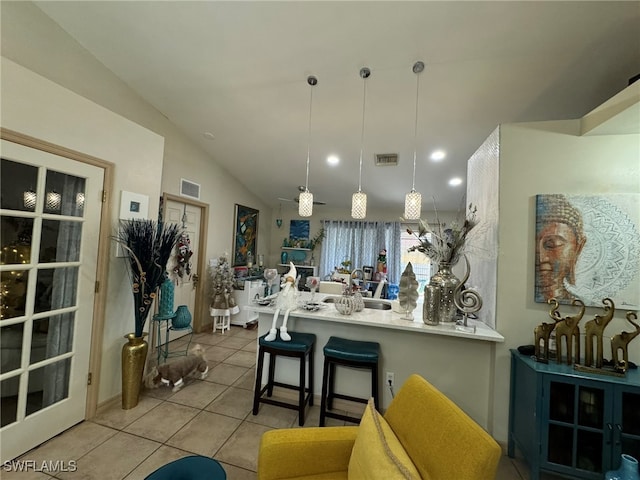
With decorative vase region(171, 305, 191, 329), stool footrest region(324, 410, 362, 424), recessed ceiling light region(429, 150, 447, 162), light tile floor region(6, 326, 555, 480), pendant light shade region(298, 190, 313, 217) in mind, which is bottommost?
light tile floor region(6, 326, 555, 480)

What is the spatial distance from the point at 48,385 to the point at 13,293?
746 mm

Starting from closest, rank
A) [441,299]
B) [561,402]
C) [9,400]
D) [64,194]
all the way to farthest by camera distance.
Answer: [561,402]
[9,400]
[64,194]
[441,299]

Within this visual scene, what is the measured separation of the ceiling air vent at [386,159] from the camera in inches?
147

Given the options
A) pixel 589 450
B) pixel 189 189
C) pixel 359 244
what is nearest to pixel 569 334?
pixel 589 450

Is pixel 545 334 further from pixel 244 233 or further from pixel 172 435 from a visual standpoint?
pixel 244 233

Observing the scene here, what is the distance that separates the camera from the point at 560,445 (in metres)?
1.57

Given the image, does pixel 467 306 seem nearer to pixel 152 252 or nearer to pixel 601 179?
pixel 601 179

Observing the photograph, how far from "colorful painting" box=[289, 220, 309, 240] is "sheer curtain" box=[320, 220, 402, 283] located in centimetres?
46

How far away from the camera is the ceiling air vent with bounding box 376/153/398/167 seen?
12.2 ft

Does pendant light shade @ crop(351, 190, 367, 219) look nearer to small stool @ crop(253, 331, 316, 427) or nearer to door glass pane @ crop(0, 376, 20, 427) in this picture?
small stool @ crop(253, 331, 316, 427)

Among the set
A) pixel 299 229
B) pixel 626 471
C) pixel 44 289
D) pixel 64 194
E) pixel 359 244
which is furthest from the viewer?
pixel 299 229

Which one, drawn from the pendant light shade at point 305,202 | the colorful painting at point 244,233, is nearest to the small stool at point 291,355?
the pendant light shade at point 305,202

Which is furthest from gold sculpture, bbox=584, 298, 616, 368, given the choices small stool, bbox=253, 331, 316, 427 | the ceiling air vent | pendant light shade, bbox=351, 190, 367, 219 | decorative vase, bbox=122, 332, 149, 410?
decorative vase, bbox=122, 332, 149, 410

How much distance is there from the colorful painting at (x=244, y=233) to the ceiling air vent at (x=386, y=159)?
281 centimetres
